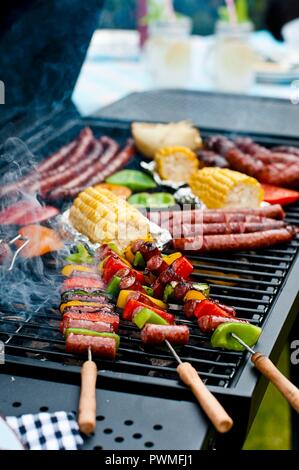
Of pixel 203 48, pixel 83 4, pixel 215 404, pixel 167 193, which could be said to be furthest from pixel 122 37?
pixel 215 404

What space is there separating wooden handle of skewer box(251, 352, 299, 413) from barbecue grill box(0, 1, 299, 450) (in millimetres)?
60

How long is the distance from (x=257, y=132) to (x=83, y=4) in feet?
5.71

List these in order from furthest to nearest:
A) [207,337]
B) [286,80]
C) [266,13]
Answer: [266,13] < [286,80] < [207,337]

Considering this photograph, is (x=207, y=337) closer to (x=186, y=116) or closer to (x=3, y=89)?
(x=3, y=89)

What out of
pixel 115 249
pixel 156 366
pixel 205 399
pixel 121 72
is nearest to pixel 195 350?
pixel 156 366

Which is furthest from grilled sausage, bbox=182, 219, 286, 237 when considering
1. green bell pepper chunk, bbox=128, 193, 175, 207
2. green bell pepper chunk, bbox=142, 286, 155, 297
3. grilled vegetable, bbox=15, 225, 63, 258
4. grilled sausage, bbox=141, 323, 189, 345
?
grilled sausage, bbox=141, 323, 189, 345

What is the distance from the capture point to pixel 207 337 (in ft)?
9.73

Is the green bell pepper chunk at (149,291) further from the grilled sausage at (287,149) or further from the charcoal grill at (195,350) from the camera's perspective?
the grilled sausage at (287,149)

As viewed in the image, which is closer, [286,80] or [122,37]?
[286,80]

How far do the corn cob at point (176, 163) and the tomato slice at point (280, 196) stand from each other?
59 centimetres

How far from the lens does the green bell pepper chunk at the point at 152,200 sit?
439 cm

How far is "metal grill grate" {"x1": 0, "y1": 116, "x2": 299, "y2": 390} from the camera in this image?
9.03 ft

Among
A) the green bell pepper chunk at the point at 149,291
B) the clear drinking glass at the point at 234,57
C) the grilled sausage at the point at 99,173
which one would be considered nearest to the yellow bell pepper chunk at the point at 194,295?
the green bell pepper chunk at the point at 149,291

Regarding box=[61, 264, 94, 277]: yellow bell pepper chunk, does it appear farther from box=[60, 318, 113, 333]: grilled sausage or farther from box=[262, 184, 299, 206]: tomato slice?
box=[262, 184, 299, 206]: tomato slice
